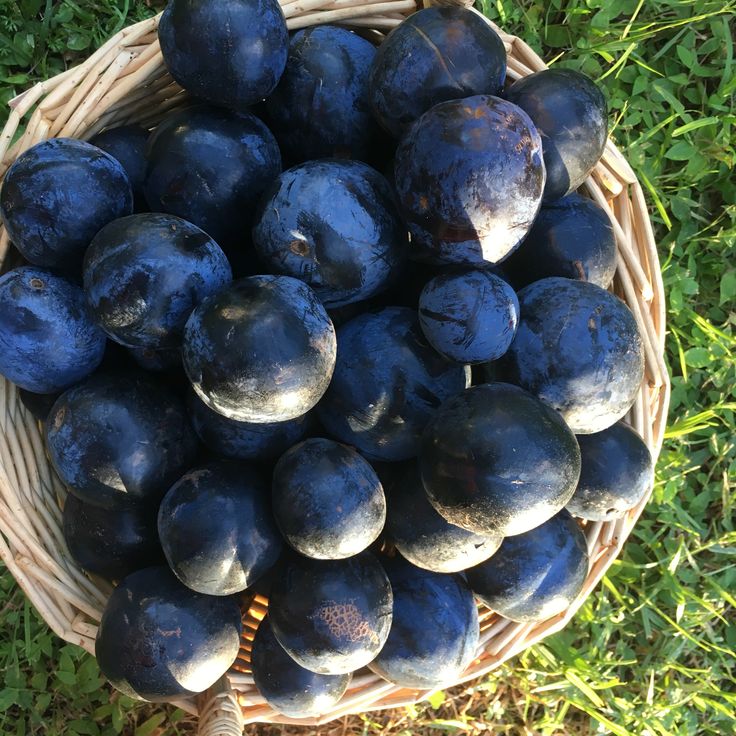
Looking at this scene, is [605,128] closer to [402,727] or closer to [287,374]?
[287,374]

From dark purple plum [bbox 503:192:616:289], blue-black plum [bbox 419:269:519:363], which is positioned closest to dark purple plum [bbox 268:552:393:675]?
blue-black plum [bbox 419:269:519:363]

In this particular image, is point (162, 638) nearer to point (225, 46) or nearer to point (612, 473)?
point (612, 473)

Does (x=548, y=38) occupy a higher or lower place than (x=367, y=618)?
higher

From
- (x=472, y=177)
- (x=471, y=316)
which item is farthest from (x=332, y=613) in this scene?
(x=472, y=177)

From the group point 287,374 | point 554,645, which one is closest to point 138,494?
point 287,374

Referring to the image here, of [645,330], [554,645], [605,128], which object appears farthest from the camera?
[554,645]

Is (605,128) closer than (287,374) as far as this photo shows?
No

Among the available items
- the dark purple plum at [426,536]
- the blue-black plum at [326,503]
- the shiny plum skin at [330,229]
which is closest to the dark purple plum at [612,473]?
the dark purple plum at [426,536]
